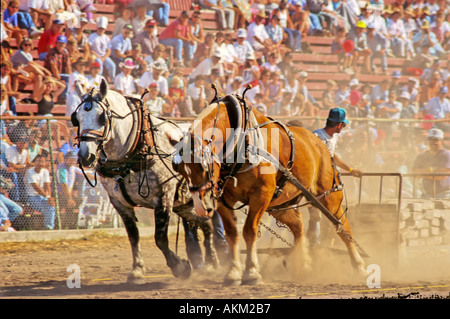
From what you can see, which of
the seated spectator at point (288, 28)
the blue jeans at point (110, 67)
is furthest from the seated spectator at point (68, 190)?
the seated spectator at point (288, 28)

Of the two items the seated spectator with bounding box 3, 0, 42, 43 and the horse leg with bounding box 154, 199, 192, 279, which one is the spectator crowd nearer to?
the seated spectator with bounding box 3, 0, 42, 43

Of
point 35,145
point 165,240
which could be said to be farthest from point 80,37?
point 165,240

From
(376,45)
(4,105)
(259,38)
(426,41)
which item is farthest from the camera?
(426,41)

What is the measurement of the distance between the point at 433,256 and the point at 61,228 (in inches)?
229

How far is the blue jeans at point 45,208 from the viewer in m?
9.68

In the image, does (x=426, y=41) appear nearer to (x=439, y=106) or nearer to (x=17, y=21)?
(x=439, y=106)

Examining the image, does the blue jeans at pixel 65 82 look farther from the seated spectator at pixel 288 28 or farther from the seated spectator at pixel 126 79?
the seated spectator at pixel 288 28

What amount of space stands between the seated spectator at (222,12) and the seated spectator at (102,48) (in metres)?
3.05

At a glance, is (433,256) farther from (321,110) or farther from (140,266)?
(321,110)

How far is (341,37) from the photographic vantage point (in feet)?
52.3

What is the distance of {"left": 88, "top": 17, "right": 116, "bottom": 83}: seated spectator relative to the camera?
38.6 feet

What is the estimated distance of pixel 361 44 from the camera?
16219 millimetres

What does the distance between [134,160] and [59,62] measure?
5523mm
